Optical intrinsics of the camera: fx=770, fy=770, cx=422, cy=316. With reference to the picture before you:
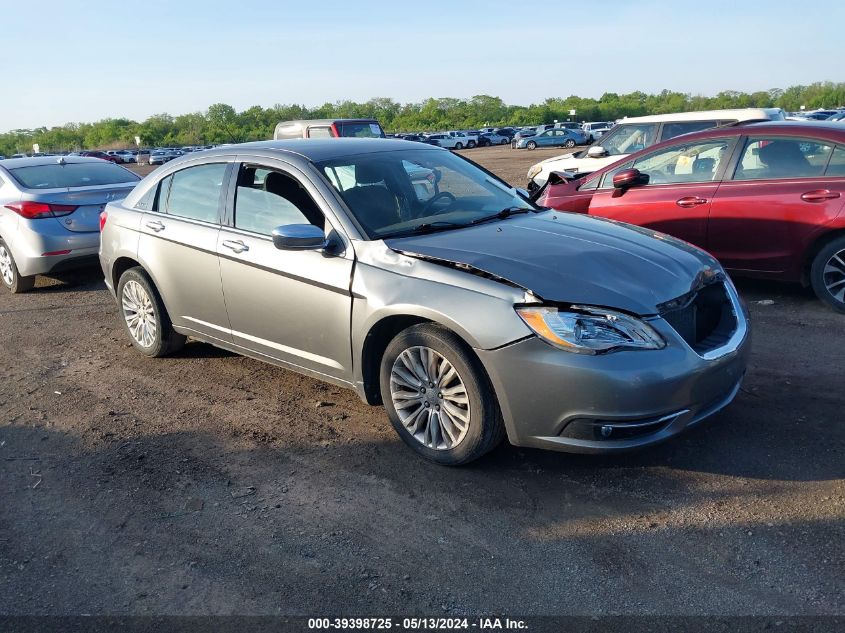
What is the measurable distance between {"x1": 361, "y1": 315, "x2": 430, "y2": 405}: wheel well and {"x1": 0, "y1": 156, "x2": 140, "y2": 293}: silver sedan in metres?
5.56

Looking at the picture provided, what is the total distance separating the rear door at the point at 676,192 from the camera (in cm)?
711

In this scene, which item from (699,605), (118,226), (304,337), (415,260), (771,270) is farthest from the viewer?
(771,270)

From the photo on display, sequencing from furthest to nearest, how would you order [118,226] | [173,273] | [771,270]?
[771,270] → [118,226] → [173,273]

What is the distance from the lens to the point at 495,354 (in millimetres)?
3686

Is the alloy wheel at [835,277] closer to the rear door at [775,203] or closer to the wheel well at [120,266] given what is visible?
the rear door at [775,203]

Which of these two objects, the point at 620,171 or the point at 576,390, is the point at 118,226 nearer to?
the point at 576,390

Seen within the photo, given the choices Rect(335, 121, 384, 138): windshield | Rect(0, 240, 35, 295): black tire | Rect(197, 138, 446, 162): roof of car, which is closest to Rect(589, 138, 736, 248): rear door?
Rect(197, 138, 446, 162): roof of car

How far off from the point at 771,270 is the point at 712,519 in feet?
12.9

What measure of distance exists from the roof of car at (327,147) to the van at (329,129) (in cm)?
1118

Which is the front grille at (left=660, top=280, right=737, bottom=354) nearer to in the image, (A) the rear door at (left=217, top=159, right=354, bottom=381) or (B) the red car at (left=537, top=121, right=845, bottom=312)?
(A) the rear door at (left=217, top=159, right=354, bottom=381)

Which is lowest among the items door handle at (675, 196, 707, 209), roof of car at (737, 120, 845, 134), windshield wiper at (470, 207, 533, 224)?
door handle at (675, 196, 707, 209)

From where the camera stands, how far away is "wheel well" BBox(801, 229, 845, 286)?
20.9 feet

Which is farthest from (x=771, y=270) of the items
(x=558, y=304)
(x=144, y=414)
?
(x=144, y=414)

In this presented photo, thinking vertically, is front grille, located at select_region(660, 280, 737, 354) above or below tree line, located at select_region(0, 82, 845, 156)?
above
